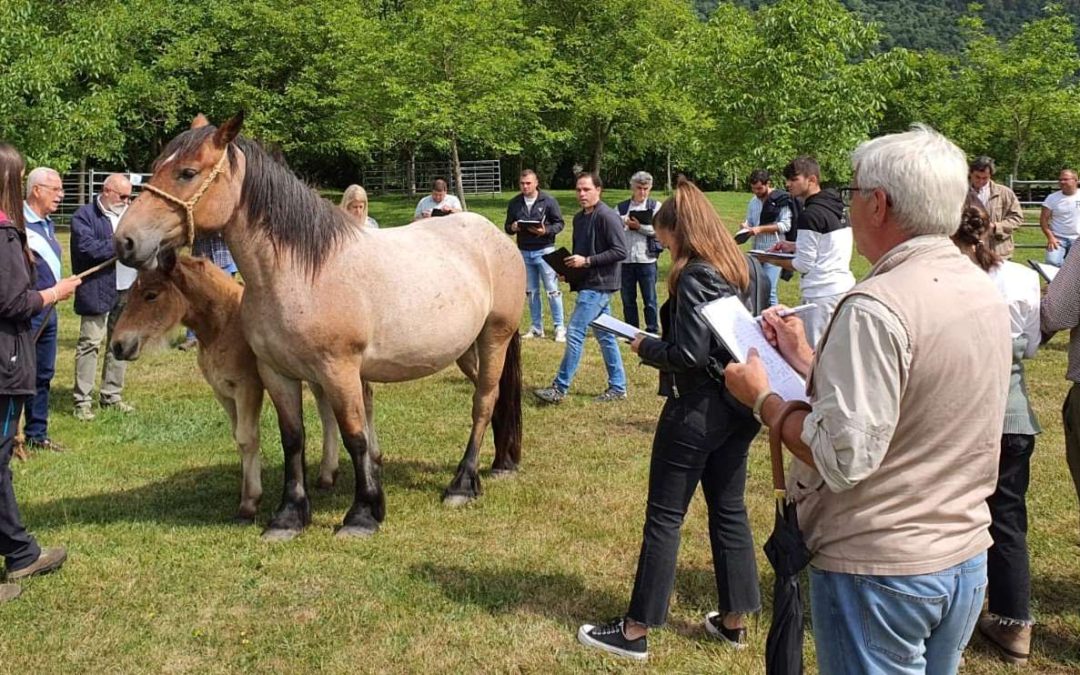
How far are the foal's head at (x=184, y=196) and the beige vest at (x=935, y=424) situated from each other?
354 cm

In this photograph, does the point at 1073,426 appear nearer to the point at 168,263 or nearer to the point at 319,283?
the point at 319,283

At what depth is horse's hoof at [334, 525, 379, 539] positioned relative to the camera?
5168mm

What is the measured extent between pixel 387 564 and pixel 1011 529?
3.25m

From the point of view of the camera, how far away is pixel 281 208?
15.6ft

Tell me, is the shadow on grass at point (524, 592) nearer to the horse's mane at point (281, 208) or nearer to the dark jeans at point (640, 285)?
the horse's mane at point (281, 208)

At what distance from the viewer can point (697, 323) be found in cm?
349

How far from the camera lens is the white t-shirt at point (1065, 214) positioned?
11586 mm

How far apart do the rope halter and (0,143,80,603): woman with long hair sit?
0.68 m

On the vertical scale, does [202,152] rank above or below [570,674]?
above

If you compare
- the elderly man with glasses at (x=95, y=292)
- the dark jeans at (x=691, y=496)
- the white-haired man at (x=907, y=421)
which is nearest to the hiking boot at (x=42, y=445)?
the elderly man with glasses at (x=95, y=292)

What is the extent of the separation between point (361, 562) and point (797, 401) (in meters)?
3.37

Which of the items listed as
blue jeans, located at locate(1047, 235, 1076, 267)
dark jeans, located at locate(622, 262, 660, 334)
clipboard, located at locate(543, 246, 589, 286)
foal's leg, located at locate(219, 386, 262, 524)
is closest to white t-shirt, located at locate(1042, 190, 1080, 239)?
blue jeans, located at locate(1047, 235, 1076, 267)

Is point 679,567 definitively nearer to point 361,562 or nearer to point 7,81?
point 361,562

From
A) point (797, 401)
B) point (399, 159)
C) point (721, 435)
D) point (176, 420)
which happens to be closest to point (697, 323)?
point (721, 435)
